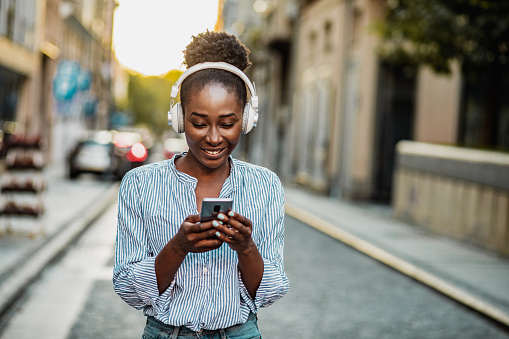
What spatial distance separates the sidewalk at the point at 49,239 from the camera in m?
7.92

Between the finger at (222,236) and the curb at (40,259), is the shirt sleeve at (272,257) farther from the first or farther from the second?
the curb at (40,259)

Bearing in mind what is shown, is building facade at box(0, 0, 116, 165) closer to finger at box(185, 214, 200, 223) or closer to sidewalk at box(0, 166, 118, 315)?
sidewalk at box(0, 166, 118, 315)

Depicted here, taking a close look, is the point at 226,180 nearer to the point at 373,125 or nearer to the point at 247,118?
the point at 247,118

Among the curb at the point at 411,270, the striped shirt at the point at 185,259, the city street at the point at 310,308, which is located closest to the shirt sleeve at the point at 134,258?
the striped shirt at the point at 185,259

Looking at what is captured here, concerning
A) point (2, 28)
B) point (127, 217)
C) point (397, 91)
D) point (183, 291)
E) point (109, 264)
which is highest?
point (2, 28)

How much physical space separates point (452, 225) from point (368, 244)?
2.05 metres

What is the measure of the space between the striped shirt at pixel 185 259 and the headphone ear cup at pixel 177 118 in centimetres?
16

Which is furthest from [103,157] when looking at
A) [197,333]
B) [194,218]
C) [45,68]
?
[194,218]

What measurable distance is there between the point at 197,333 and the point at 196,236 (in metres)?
0.45

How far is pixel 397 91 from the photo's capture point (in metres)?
20.8

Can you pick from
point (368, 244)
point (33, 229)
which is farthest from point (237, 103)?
point (33, 229)

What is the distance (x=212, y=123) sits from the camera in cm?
237

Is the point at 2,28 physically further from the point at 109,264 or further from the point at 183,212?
the point at 183,212

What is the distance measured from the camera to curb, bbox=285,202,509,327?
7255mm
